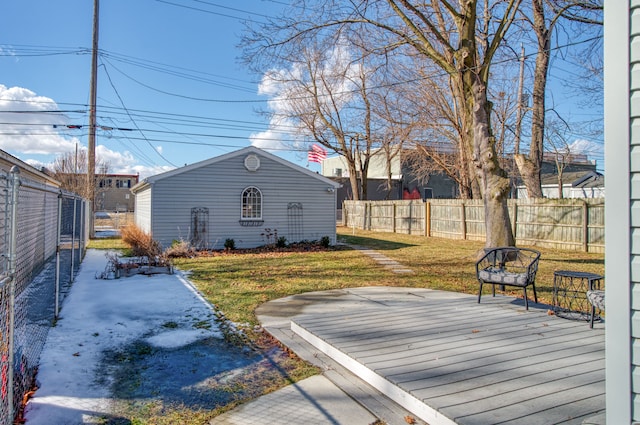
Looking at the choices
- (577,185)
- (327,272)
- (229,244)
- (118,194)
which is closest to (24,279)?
(327,272)

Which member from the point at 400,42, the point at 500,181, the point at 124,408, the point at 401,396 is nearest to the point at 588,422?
the point at 401,396

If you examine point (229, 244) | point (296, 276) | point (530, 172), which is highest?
point (530, 172)

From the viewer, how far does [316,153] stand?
92.5 feet

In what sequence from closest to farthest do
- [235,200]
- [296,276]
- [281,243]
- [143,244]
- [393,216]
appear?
[296,276]
[143,244]
[235,200]
[281,243]
[393,216]

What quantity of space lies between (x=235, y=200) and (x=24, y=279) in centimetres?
842

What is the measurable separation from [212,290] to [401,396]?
5.21 meters

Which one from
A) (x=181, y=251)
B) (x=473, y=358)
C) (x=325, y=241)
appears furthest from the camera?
(x=325, y=241)

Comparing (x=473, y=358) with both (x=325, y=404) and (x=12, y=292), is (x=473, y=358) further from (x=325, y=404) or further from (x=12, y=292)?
(x=12, y=292)

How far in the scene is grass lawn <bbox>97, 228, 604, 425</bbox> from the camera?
3641 millimetres

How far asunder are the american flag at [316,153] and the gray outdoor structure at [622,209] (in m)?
26.1

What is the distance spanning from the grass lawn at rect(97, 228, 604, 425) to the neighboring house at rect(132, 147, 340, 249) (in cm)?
136

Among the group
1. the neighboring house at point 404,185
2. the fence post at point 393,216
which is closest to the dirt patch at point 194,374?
the fence post at point 393,216

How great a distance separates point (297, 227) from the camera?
16.3 metres

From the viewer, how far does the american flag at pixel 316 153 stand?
28.2m
